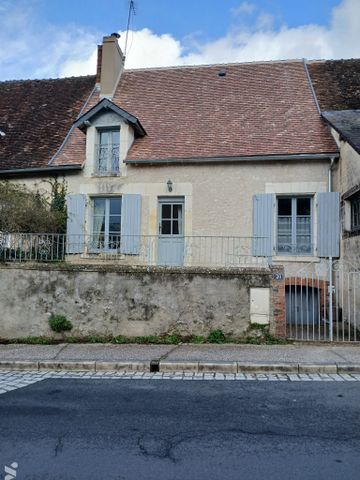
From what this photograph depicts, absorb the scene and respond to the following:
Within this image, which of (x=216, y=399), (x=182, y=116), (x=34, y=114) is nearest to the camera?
(x=216, y=399)

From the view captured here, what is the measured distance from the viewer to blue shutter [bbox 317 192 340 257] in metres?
11.3

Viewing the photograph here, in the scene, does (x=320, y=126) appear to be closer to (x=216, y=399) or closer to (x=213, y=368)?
(x=213, y=368)

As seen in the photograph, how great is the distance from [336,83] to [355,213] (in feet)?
18.9

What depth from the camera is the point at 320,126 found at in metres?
12.4

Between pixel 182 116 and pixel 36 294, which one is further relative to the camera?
pixel 182 116

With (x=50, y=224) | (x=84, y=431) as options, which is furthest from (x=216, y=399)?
(x=50, y=224)

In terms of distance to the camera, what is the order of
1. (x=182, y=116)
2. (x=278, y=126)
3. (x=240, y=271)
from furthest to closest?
(x=182, y=116)
(x=278, y=126)
(x=240, y=271)

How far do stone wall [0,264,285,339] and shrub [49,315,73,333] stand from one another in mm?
120

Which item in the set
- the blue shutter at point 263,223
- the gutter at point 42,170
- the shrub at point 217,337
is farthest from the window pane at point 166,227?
the shrub at point 217,337

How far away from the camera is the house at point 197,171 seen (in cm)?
1166

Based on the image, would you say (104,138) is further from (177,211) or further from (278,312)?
(278,312)

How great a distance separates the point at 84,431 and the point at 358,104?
A: 40.5ft


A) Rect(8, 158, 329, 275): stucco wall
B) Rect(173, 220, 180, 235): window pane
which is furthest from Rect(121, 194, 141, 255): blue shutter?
Rect(173, 220, 180, 235): window pane

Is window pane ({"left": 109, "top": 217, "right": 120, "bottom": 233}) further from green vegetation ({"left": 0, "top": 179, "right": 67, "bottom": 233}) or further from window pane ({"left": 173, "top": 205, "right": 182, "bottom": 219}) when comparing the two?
window pane ({"left": 173, "top": 205, "right": 182, "bottom": 219})
